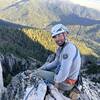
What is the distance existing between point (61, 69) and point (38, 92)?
1414 millimetres

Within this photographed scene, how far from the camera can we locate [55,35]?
1520 centimetres

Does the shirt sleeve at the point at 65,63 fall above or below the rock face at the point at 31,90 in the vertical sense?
above

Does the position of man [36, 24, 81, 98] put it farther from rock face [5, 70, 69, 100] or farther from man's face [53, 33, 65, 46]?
rock face [5, 70, 69, 100]

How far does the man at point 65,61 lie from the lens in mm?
14867

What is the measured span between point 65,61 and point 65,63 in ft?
0.27

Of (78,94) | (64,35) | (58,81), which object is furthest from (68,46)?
(78,94)

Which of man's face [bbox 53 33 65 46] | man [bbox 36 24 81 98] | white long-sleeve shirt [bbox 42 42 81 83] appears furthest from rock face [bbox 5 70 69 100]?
man's face [bbox 53 33 65 46]

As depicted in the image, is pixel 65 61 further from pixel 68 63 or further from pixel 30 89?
pixel 30 89

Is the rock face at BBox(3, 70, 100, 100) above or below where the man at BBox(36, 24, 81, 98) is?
below

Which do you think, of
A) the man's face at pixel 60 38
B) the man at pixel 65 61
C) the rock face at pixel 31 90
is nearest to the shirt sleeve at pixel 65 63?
the man at pixel 65 61

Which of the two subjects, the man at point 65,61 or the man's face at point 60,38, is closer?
the man at point 65,61

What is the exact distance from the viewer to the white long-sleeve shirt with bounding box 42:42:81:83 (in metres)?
14.8

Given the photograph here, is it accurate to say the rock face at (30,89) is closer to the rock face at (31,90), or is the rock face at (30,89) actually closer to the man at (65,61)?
the rock face at (31,90)

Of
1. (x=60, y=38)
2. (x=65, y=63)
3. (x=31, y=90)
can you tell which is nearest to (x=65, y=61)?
(x=65, y=63)
